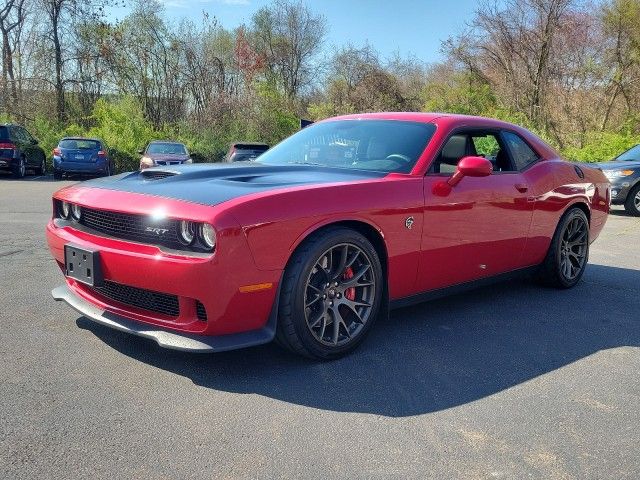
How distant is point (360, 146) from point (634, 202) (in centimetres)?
923

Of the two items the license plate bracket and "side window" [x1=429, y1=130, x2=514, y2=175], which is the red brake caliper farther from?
the license plate bracket

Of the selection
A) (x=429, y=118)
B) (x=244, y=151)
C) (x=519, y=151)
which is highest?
(x=429, y=118)

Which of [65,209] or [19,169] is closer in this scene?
[65,209]

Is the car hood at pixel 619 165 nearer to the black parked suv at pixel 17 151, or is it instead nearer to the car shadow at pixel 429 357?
the car shadow at pixel 429 357

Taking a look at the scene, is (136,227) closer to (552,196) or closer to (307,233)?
(307,233)

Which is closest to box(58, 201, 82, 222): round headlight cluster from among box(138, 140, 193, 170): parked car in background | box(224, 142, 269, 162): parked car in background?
box(138, 140, 193, 170): parked car in background

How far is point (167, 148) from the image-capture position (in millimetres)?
19031

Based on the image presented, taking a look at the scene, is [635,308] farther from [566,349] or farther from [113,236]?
[113,236]

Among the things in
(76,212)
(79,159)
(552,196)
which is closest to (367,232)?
(76,212)

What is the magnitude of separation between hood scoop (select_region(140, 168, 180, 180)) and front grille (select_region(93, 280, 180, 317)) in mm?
733

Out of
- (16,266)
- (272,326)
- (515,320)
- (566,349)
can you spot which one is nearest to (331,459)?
(272,326)

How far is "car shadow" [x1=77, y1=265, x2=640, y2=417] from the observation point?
9.92 feet

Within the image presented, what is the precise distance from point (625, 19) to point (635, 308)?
1947 cm

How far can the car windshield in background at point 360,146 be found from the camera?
4.06 metres
